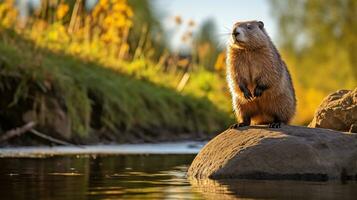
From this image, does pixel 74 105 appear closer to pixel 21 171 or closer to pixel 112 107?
pixel 112 107

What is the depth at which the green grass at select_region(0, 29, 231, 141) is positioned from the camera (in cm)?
1291

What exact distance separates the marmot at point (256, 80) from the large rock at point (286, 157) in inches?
27.8

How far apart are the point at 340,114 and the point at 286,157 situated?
153 centimetres

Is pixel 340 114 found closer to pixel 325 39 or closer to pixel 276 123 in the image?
pixel 276 123

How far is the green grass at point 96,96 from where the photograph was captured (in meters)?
12.9

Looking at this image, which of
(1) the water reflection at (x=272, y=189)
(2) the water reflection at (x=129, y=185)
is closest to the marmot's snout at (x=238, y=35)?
(2) the water reflection at (x=129, y=185)

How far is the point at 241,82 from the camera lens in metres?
8.55

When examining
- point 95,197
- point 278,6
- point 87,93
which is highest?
point 278,6

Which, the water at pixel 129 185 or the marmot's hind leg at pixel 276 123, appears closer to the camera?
the water at pixel 129 185

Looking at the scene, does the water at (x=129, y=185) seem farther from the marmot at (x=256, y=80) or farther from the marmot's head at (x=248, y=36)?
the marmot's head at (x=248, y=36)

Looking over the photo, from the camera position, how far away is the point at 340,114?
880cm

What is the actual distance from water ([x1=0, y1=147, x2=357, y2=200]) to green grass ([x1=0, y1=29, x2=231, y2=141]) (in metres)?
3.72

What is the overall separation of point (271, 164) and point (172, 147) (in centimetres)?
568

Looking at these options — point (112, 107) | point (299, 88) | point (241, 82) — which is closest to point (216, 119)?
point (112, 107)
